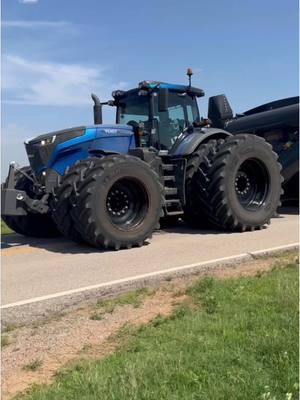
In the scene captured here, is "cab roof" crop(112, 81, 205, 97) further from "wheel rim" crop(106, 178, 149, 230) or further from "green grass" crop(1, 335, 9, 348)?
"green grass" crop(1, 335, 9, 348)

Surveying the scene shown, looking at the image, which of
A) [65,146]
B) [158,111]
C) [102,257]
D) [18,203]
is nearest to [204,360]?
[102,257]

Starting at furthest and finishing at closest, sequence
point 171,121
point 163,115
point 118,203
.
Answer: point 171,121 < point 163,115 < point 118,203

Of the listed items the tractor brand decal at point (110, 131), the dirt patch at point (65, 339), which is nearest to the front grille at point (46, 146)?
the tractor brand decal at point (110, 131)

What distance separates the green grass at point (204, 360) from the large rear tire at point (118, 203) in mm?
3035

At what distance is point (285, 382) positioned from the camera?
327 centimetres

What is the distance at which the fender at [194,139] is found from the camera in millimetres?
9617

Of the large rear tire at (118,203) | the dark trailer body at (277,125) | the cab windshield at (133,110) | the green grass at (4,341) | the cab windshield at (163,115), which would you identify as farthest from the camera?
the dark trailer body at (277,125)

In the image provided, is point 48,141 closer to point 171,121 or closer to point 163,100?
point 163,100

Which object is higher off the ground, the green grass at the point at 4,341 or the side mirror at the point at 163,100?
the side mirror at the point at 163,100

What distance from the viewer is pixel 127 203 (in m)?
8.55

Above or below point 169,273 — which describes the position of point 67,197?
above

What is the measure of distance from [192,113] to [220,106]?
76.5 inches

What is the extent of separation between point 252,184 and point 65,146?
3.53m

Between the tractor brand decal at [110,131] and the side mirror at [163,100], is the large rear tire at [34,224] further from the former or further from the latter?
the side mirror at [163,100]
